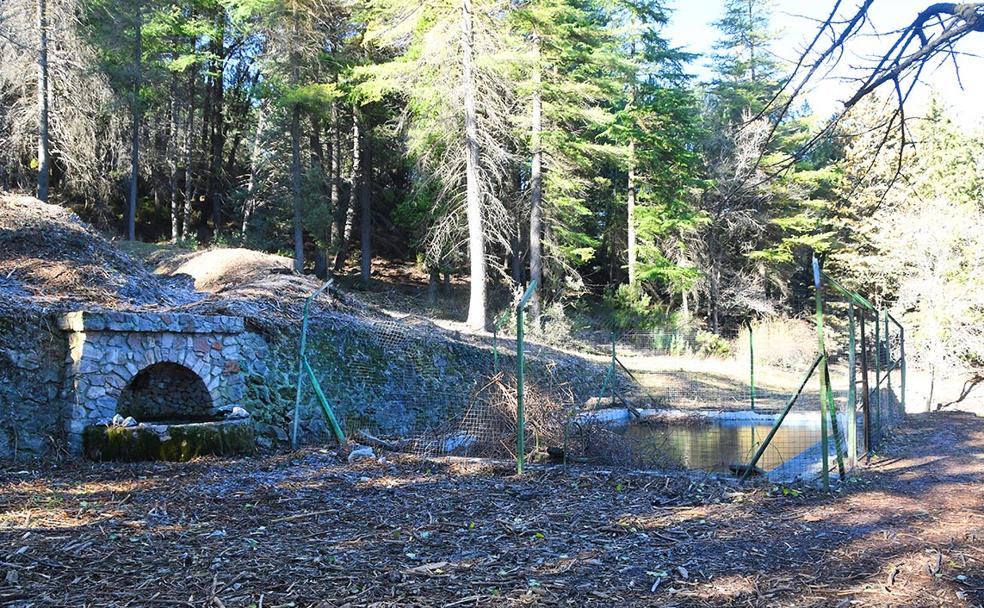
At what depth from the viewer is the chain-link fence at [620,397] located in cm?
748

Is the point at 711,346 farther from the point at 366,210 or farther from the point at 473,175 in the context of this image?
the point at 366,210

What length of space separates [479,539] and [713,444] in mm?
7613

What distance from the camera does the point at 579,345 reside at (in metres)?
20.1

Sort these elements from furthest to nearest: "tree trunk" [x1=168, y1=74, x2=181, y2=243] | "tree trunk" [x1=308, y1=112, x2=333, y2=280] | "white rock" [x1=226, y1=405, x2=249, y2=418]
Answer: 1. "tree trunk" [x1=168, y1=74, x2=181, y2=243]
2. "tree trunk" [x1=308, y1=112, x2=333, y2=280]
3. "white rock" [x1=226, y1=405, x2=249, y2=418]

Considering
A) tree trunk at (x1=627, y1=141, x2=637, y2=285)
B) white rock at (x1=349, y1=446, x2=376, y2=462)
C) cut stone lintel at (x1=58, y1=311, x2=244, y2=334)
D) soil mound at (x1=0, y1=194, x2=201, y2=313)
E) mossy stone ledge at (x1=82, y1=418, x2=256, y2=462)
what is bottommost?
white rock at (x1=349, y1=446, x2=376, y2=462)

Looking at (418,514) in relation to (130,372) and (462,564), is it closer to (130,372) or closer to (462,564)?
(462,564)

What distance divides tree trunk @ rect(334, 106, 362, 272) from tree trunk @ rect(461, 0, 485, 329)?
24.7 feet

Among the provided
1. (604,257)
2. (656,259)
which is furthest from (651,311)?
(604,257)

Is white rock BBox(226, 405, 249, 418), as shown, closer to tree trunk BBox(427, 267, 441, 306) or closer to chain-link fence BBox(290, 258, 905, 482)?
chain-link fence BBox(290, 258, 905, 482)

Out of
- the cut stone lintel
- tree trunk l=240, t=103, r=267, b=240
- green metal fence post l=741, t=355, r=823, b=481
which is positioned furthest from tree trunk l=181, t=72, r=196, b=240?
green metal fence post l=741, t=355, r=823, b=481

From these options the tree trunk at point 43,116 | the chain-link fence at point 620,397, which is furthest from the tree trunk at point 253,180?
the chain-link fence at point 620,397

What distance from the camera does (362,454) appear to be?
7555 mm

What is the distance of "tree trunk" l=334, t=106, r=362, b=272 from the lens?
83.1 ft

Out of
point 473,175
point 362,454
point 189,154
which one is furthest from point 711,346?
point 189,154
